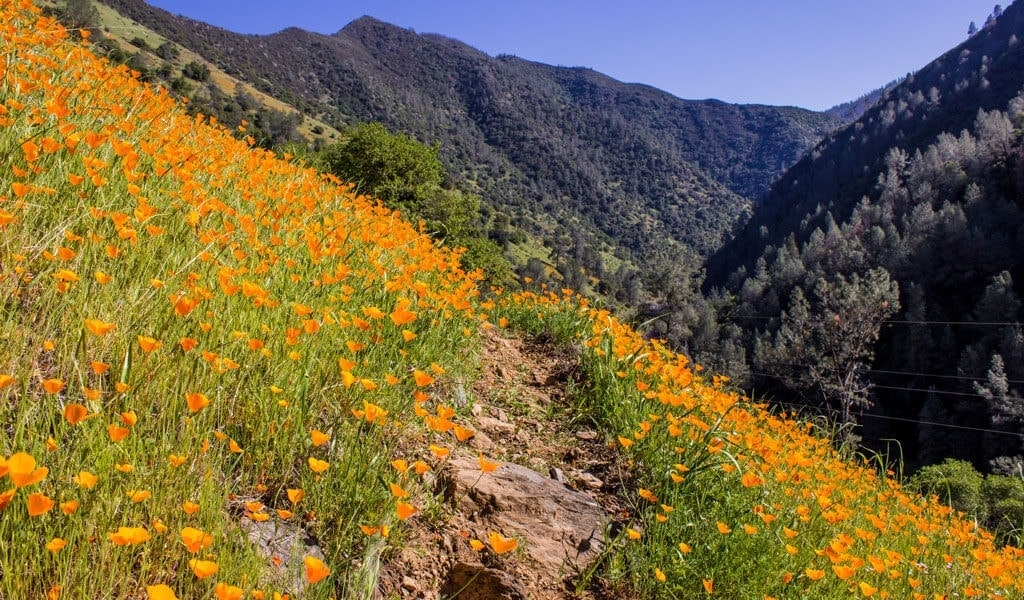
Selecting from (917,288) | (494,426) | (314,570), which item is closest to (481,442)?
(494,426)

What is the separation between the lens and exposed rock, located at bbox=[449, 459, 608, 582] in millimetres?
2258

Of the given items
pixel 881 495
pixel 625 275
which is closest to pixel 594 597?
pixel 881 495

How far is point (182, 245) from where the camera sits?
7.95ft

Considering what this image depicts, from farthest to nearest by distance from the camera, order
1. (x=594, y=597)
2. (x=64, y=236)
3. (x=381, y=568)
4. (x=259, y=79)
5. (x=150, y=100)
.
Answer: (x=259, y=79) → (x=150, y=100) → (x=594, y=597) → (x=64, y=236) → (x=381, y=568)

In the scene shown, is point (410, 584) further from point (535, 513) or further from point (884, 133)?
point (884, 133)

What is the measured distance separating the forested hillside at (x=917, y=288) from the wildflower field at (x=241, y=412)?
21.1 feet

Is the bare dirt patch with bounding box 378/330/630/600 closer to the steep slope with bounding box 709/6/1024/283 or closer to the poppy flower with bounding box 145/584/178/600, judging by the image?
the poppy flower with bounding box 145/584/178/600

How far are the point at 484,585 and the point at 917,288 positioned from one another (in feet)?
184

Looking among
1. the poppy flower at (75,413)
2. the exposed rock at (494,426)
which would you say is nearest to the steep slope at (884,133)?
the exposed rock at (494,426)

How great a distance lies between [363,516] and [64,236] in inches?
57.2

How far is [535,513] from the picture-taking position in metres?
2.42

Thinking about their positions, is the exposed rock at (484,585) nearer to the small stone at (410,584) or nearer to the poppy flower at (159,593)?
the small stone at (410,584)

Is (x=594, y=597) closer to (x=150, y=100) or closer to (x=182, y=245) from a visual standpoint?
(x=182, y=245)

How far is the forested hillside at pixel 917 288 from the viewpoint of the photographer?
3130cm
